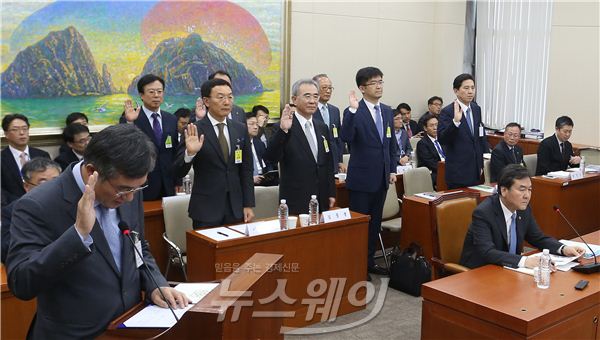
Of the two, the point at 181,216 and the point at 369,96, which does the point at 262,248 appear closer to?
the point at 181,216

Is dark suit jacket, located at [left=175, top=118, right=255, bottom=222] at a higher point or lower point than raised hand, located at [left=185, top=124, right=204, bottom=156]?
lower

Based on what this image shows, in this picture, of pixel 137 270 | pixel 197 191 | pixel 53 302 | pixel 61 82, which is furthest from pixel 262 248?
pixel 61 82

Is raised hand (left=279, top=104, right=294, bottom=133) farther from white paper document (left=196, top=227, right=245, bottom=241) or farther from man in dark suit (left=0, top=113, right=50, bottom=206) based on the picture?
man in dark suit (left=0, top=113, right=50, bottom=206)

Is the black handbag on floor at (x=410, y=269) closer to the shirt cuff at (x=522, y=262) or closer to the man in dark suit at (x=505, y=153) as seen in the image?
the shirt cuff at (x=522, y=262)

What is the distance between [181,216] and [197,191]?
305 mm

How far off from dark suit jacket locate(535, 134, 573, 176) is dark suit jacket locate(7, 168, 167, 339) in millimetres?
5995

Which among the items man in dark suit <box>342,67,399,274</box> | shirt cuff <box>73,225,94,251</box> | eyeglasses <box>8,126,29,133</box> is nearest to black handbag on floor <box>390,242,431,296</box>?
man in dark suit <box>342,67,399,274</box>

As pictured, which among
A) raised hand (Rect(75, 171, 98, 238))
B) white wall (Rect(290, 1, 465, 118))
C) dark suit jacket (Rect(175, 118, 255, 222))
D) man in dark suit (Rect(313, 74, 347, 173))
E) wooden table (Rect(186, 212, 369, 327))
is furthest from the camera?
white wall (Rect(290, 1, 465, 118))

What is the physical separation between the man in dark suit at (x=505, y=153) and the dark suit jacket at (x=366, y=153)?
6.19 feet

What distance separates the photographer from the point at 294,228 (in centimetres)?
373

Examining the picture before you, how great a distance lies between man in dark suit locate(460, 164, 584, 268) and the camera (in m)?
3.32

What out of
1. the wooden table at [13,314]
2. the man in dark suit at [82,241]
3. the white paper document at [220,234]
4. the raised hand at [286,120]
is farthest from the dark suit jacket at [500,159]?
the man in dark suit at [82,241]

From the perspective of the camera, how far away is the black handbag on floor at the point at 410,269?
444 cm

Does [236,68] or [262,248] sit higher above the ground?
[236,68]
